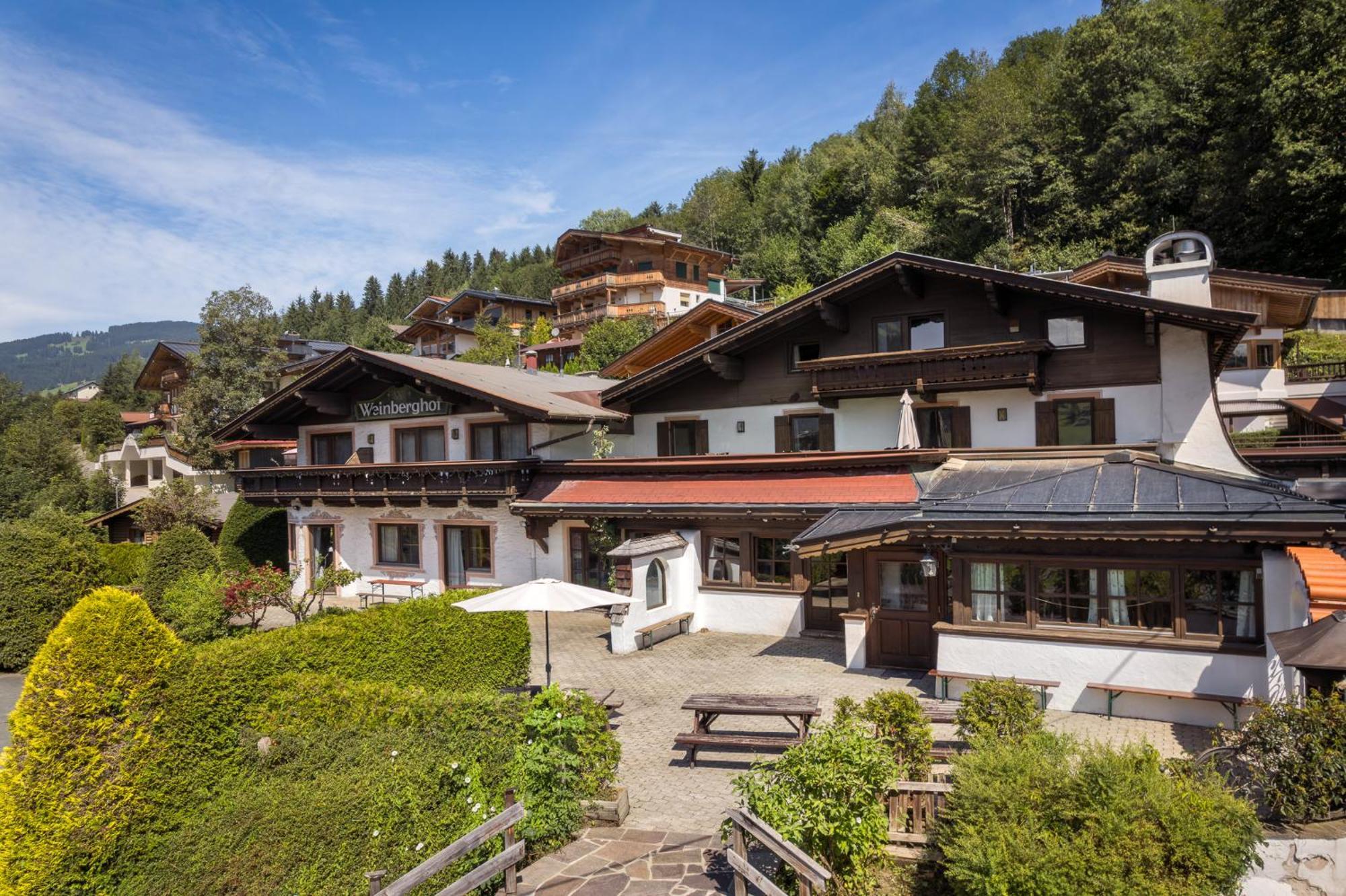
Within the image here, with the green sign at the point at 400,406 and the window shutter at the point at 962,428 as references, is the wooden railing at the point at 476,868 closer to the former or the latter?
the window shutter at the point at 962,428

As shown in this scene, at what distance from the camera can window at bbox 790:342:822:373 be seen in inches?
930

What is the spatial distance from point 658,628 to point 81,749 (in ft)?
38.6

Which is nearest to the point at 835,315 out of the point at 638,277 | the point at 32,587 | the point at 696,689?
the point at 696,689

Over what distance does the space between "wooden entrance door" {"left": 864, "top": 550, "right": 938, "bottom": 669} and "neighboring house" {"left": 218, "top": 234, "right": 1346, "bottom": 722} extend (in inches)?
2.0

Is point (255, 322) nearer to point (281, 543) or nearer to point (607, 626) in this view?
point (281, 543)

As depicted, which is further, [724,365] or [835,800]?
[724,365]

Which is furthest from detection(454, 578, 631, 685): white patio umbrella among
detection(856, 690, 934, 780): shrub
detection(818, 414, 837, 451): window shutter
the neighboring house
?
detection(818, 414, 837, 451): window shutter

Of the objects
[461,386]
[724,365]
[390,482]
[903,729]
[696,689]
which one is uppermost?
[724,365]

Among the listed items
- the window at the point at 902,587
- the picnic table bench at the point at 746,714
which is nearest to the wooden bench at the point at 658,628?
the window at the point at 902,587

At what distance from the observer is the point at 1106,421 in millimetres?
19484

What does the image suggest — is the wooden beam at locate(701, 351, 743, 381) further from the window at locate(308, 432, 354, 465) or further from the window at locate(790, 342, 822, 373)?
the window at locate(308, 432, 354, 465)

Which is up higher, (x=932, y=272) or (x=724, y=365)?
(x=932, y=272)

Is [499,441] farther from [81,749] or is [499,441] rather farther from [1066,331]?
[81,749]

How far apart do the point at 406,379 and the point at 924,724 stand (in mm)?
23260
